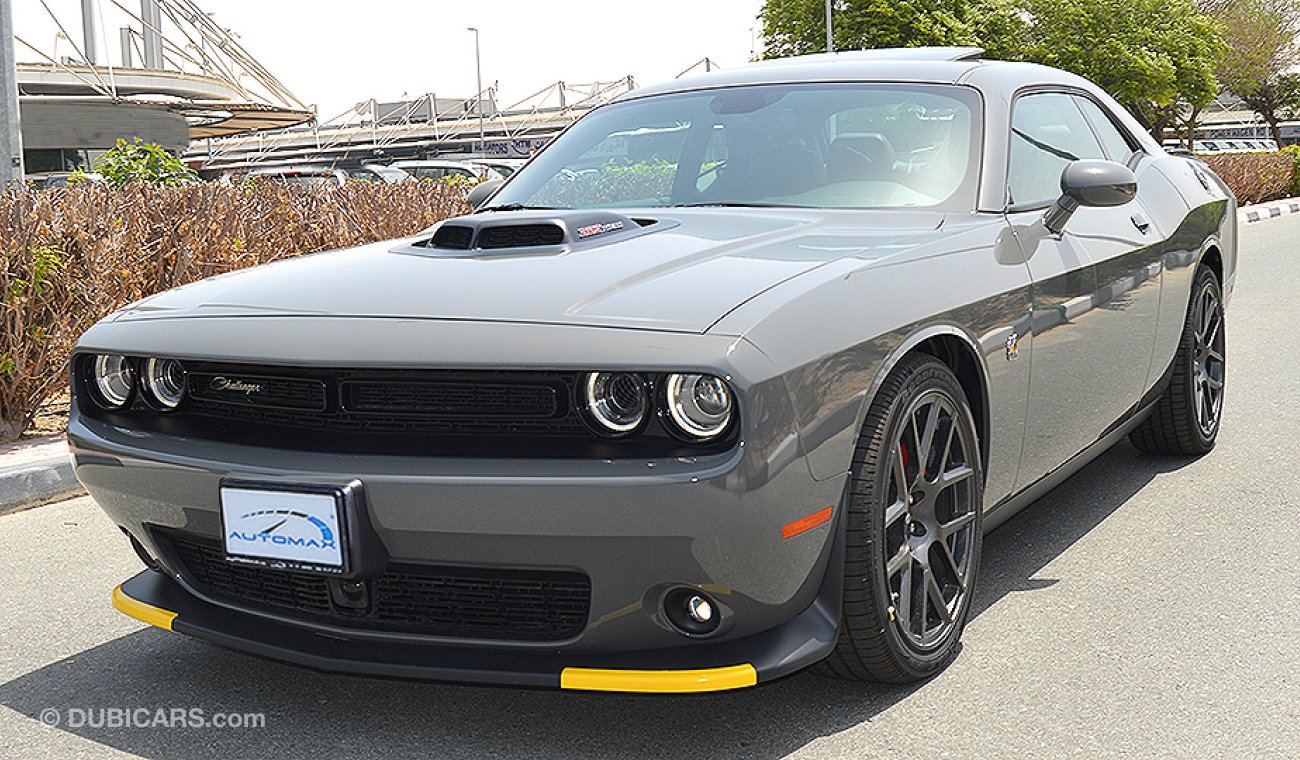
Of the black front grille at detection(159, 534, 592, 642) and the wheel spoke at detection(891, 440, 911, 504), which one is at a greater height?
the wheel spoke at detection(891, 440, 911, 504)

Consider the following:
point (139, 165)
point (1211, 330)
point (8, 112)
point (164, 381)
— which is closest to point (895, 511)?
point (164, 381)

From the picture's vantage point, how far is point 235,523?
2.77 metres

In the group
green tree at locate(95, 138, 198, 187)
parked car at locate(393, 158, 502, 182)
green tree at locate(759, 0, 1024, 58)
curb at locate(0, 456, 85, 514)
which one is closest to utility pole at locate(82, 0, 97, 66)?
parked car at locate(393, 158, 502, 182)

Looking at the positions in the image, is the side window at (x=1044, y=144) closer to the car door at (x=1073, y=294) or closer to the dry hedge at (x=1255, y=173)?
the car door at (x=1073, y=294)

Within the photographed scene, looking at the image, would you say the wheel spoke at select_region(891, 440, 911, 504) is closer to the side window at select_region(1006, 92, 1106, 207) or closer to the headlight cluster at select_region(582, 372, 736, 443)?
the headlight cluster at select_region(582, 372, 736, 443)

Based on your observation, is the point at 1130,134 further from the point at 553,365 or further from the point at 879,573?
the point at 553,365

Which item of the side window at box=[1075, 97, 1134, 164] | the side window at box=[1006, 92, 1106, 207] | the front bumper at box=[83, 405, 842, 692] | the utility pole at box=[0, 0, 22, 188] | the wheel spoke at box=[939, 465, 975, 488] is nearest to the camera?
the front bumper at box=[83, 405, 842, 692]

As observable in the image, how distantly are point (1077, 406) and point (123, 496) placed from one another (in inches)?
96.2

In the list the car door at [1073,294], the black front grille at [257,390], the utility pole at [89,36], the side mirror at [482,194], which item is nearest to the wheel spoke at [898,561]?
the car door at [1073,294]

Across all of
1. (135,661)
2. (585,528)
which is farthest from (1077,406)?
(135,661)

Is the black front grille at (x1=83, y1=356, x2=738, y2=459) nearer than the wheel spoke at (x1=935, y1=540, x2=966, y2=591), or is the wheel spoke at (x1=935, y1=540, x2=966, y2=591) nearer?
the black front grille at (x1=83, y1=356, x2=738, y2=459)

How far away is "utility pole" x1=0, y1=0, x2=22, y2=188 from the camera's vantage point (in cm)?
848

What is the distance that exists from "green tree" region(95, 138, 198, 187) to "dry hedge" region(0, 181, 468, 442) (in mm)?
747

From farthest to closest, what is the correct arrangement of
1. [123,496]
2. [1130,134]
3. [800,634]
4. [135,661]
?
1. [1130,134]
2. [135,661]
3. [123,496]
4. [800,634]
